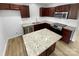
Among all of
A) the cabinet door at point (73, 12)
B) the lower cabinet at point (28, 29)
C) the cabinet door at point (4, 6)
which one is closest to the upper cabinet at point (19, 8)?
the cabinet door at point (4, 6)

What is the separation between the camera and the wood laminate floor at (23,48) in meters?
0.79

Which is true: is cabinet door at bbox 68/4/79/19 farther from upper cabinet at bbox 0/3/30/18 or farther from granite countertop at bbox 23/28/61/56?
upper cabinet at bbox 0/3/30/18

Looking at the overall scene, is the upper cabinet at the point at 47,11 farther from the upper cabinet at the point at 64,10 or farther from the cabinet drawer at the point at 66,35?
the cabinet drawer at the point at 66,35

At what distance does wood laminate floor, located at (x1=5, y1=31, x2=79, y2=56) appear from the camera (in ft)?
2.61

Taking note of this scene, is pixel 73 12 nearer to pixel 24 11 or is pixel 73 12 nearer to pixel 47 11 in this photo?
pixel 47 11

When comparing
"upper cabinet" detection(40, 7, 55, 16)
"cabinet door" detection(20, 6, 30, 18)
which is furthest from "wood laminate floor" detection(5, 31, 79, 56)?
"upper cabinet" detection(40, 7, 55, 16)

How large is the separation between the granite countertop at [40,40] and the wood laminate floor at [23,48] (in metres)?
0.06

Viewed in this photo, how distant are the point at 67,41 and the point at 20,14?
63 cm

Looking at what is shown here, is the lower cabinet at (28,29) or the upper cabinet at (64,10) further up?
the upper cabinet at (64,10)

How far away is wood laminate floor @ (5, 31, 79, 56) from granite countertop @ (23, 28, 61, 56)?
2.4 inches

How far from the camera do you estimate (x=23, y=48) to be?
835 mm

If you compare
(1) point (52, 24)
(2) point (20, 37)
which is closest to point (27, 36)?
(2) point (20, 37)

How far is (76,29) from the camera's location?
2.53 ft

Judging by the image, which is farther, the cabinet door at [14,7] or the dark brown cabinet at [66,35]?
the dark brown cabinet at [66,35]
